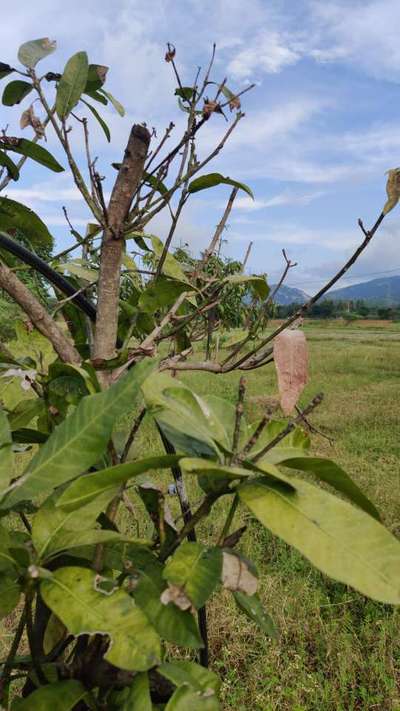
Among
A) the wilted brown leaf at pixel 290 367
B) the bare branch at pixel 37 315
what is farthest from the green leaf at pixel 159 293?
the wilted brown leaf at pixel 290 367

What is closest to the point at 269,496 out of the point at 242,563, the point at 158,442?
the point at 242,563

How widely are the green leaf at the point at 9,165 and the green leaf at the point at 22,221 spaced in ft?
0.11

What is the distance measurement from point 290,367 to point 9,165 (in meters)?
0.48

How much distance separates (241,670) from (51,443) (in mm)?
1729

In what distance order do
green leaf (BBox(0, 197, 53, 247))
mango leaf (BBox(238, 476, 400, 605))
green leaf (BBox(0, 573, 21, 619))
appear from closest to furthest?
mango leaf (BBox(238, 476, 400, 605)) < green leaf (BBox(0, 573, 21, 619)) < green leaf (BBox(0, 197, 53, 247))

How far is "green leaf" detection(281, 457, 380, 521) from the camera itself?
385mm

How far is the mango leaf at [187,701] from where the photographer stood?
1.35ft

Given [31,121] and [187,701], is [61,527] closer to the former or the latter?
[187,701]

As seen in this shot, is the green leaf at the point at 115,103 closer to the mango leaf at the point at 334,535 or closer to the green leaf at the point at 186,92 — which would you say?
the green leaf at the point at 186,92

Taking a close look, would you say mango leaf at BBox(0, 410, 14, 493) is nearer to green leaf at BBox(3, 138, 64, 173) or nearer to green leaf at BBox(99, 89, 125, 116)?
green leaf at BBox(3, 138, 64, 173)

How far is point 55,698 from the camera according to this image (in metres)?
0.45

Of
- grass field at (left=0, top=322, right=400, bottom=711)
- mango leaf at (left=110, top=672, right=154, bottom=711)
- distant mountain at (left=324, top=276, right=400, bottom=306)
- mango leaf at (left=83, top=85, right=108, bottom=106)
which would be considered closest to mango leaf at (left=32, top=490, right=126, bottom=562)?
mango leaf at (left=110, top=672, right=154, bottom=711)

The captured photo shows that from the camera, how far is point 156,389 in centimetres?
43

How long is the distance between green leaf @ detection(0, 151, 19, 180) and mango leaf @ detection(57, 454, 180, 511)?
1.59ft
